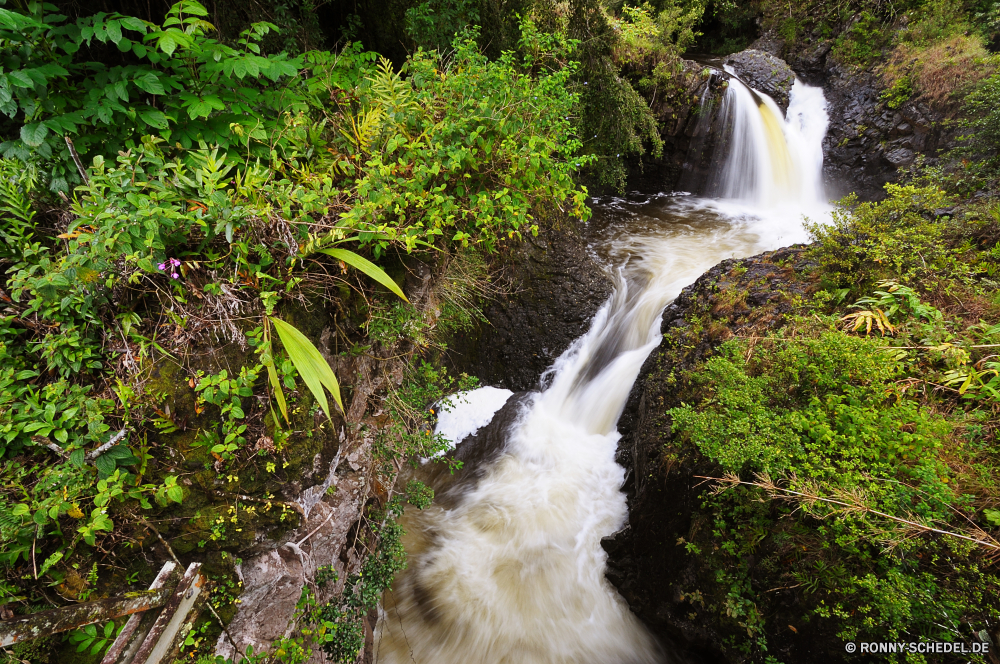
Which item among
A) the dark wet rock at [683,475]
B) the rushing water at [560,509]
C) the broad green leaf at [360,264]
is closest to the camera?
the broad green leaf at [360,264]

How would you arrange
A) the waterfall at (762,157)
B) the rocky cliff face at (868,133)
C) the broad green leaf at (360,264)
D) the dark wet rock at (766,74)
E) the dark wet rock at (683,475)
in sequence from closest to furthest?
the broad green leaf at (360,264)
the dark wet rock at (683,475)
the rocky cliff face at (868,133)
the waterfall at (762,157)
the dark wet rock at (766,74)

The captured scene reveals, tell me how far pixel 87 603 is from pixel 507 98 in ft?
13.1

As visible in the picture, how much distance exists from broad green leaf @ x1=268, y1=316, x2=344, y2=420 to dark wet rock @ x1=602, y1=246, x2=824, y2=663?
2.92 metres

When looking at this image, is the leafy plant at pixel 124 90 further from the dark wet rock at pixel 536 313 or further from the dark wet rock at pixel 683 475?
the dark wet rock at pixel 683 475

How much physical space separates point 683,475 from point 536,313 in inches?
129

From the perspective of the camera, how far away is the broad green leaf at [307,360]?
7.70 feet

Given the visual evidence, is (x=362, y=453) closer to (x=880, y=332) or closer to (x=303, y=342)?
(x=303, y=342)

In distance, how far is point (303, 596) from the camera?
276 cm

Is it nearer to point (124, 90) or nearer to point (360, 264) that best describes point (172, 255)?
point (124, 90)

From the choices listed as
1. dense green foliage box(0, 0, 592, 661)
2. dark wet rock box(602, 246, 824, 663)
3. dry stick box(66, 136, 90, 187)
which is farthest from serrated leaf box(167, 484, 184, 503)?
dark wet rock box(602, 246, 824, 663)

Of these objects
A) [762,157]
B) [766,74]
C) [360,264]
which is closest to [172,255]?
[360,264]

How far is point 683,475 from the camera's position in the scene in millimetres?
3621

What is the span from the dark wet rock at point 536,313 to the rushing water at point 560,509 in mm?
258

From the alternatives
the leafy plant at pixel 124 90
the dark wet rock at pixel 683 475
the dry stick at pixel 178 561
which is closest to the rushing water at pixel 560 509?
the dark wet rock at pixel 683 475
